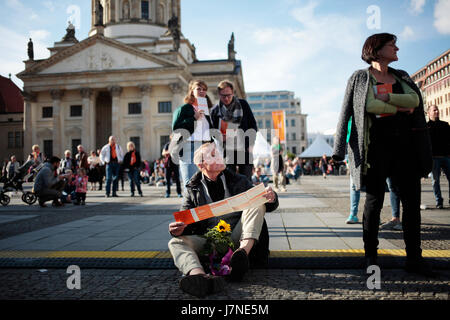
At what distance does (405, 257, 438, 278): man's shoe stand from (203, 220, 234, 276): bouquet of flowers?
1457 mm

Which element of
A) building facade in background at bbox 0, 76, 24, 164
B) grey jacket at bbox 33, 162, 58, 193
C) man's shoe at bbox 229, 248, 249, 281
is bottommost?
man's shoe at bbox 229, 248, 249, 281

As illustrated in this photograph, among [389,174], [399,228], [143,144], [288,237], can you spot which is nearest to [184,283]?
[389,174]

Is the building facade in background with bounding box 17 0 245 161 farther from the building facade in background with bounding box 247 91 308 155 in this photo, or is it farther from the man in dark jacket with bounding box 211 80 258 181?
the building facade in background with bounding box 247 91 308 155

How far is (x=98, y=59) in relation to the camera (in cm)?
4250

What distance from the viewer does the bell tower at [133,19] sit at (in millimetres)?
48969

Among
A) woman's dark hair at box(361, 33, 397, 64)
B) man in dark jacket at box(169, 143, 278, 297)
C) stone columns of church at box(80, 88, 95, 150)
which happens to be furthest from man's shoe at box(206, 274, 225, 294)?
stone columns of church at box(80, 88, 95, 150)

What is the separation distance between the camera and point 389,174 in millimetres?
3043

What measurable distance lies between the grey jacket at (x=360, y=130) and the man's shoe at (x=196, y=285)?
1519 mm

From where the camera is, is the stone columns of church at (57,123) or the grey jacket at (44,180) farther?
the stone columns of church at (57,123)

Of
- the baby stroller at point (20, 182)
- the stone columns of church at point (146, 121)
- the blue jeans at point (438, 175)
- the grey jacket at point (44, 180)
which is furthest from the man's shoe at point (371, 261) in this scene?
the stone columns of church at point (146, 121)

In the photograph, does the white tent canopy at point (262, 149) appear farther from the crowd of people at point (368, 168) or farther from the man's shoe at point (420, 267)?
the man's shoe at point (420, 267)

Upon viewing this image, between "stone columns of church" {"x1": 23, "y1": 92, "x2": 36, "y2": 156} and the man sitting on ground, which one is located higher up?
"stone columns of church" {"x1": 23, "y1": 92, "x2": 36, "y2": 156}

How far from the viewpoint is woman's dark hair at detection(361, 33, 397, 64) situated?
3.04 meters
